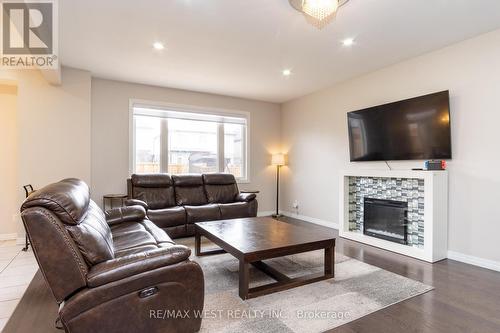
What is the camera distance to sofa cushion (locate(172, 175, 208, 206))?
4.57 metres

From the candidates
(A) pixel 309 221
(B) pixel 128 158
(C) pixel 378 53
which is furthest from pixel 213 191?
(C) pixel 378 53

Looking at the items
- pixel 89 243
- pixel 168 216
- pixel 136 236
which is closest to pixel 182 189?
pixel 168 216

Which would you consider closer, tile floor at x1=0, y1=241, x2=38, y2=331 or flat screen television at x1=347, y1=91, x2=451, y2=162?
tile floor at x1=0, y1=241, x2=38, y2=331

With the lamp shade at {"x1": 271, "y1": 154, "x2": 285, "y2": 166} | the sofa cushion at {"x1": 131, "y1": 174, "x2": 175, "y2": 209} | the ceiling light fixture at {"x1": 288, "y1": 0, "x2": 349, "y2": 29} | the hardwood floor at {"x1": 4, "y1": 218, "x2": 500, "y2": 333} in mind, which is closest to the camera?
the hardwood floor at {"x1": 4, "y1": 218, "x2": 500, "y2": 333}

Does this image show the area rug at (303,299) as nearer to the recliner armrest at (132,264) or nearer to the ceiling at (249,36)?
the recliner armrest at (132,264)

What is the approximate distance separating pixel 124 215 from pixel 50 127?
2.10 metres

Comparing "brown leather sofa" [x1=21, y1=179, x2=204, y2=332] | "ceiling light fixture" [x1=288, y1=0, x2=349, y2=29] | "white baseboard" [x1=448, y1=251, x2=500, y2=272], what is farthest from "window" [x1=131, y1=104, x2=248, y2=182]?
"white baseboard" [x1=448, y1=251, x2=500, y2=272]

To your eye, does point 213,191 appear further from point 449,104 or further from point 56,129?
point 449,104

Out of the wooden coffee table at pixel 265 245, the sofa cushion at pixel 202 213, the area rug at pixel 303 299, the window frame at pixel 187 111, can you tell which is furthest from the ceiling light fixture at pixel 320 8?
the window frame at pixel 187 111

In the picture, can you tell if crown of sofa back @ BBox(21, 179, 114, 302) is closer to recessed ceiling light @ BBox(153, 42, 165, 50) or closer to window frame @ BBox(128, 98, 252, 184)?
recessed ceiling light @ BBox(153, 42, 165, 50)

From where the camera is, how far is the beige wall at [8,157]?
3.98 meters

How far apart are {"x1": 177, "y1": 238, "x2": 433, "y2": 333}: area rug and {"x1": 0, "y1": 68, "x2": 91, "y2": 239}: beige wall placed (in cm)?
276

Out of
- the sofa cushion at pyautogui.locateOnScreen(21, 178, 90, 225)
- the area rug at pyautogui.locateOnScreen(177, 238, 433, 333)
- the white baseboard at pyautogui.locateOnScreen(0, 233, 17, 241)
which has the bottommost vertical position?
the area rug at pyautogui.locateOnScreen(177, 238, 433, 333)

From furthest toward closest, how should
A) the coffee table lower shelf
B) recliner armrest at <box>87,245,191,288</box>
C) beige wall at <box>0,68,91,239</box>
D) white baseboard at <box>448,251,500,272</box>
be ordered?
beige wall at <box>0,68,91,239</box>
white baseboard at <box>448,251,500,272</box>
the coffee table lower shelf
recliner armrest at <box>87,245,191,288</box>
